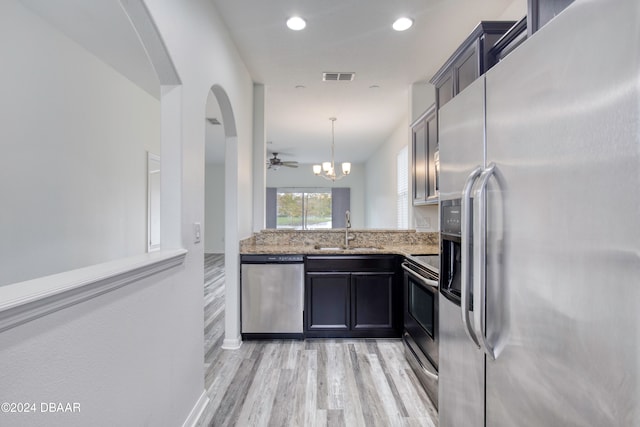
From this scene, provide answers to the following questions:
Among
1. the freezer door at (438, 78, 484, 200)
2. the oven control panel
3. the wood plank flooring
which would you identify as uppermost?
the freezer door at (438, 78, 484, 200)

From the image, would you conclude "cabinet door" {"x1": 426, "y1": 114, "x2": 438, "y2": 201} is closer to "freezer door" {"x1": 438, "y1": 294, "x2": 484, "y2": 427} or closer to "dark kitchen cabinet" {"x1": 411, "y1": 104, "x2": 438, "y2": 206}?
"dark kitchen cabinet" {"x1": 411, "y1": 104, "x2": 438, "y2": 206}

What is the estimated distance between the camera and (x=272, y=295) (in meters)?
2.95

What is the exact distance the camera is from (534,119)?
0.80 metres

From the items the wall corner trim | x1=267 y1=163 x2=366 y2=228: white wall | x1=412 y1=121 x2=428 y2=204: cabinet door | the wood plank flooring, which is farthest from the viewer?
x1=267 y1=163 x2=366 y2=228: white wall

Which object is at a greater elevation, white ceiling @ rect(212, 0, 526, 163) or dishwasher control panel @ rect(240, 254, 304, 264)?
white ceiling @ rect(212, 0, 526, 163)

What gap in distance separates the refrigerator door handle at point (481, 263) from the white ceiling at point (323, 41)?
195 centimetres

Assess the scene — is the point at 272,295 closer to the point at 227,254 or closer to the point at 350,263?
the point at 227,254

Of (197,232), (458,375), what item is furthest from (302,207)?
(458,375)

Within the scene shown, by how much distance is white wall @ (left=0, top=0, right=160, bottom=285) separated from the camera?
6.79ft

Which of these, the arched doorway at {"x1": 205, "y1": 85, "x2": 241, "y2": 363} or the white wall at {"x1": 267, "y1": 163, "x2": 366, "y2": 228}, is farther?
the white wall at {"x1": 267, "y1": 163, "x2": 366, "y2": 228}

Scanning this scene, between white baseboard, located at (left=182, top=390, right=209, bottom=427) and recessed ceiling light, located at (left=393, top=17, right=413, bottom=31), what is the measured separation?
3.09m

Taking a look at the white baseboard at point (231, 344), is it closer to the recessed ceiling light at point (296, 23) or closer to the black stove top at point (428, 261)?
the black stove top at point (428, 261)

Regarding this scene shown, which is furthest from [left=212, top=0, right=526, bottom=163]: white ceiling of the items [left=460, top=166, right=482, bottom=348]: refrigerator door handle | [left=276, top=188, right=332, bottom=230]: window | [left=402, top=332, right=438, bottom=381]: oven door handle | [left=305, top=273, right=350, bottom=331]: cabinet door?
[left=276, top=188, right=332, bottom=230]: window

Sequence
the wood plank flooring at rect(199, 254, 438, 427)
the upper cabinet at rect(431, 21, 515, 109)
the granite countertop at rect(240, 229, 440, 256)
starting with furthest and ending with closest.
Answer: the granite countertop at rect(240, 229, 440, 256), the wood plank flooring at rect(199, 254, 438, 427), the upper cabinet at rect(431, 21, 515, 109)
